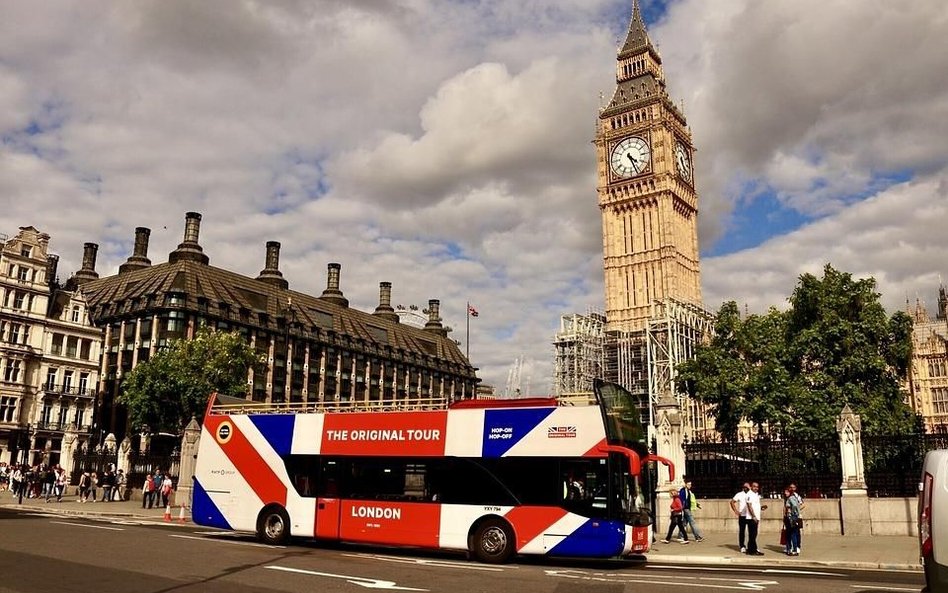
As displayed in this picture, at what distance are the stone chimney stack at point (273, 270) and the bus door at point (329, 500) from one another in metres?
85.3

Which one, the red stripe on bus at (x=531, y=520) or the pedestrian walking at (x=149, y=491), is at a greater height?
the red stripe on bus at (x=531, y=520)

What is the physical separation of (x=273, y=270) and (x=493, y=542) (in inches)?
3567

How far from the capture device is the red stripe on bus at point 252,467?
19031 millimetres

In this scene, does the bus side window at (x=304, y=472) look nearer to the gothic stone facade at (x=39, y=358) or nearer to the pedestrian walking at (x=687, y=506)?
the pedestrian walking at (x=687, y=506)

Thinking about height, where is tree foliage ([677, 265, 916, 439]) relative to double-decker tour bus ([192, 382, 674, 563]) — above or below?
above

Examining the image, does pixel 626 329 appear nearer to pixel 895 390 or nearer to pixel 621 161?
pixel 621 161

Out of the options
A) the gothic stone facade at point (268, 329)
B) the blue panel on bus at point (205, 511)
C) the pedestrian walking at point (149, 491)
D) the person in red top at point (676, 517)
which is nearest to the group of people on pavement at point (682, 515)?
the person in red top at point (676, 517)

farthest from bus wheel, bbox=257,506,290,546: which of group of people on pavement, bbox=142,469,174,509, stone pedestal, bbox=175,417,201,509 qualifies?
group of people on pavement, bbox=142,469,174,509

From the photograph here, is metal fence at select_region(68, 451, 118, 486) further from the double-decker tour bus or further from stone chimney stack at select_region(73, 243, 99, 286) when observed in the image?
stone chimney stack at select_region(73, 243, 99, 286)

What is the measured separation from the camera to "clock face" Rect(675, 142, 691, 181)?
324 feet

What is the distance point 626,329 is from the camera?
3570 inches

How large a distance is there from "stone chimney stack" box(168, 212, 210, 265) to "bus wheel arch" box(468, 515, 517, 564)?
79.0 metres

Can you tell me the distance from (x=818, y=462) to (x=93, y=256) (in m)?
99.9

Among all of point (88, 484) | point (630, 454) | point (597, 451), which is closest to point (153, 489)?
point (88, 484)
